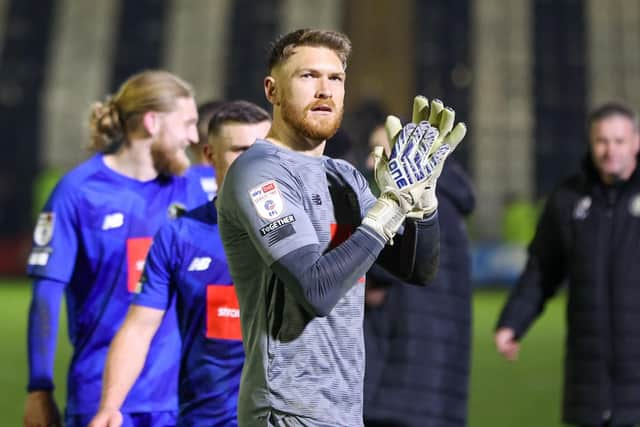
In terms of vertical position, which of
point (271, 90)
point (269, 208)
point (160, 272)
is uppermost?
point (271, 90)

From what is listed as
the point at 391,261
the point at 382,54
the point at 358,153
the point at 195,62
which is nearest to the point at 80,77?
the point at 195,62

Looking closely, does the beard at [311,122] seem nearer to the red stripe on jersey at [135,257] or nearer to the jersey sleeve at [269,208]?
the jersey sleeve at [269,208]

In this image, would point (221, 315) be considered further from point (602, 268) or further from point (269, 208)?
point (602, 268)

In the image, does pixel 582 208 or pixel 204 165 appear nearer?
pixel 204 165

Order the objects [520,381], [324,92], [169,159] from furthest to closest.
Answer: [520,381], [169,159], [324,92]

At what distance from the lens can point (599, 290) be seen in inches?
182

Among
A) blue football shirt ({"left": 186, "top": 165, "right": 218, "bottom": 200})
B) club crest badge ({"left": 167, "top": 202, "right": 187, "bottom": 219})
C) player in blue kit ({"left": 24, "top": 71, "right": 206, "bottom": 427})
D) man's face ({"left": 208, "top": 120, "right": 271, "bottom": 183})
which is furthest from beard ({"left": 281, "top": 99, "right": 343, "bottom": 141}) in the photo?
blue football shirt ({"left": 186, "top": 165, "right": 218, "bottom": 200})

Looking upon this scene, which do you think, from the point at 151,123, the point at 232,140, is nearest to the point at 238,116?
the point at 232,140

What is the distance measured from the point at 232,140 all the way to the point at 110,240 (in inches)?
29.7

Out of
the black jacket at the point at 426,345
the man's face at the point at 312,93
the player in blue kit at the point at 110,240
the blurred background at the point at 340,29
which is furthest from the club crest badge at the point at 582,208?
the blurred background at the point at 340,29

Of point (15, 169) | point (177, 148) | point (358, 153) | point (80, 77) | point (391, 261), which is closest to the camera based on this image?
point (391, 261)

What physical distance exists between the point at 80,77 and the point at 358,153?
24364 millimetres

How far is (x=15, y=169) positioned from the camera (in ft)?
84.0

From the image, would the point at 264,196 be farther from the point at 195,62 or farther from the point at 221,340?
the point at 195,62
